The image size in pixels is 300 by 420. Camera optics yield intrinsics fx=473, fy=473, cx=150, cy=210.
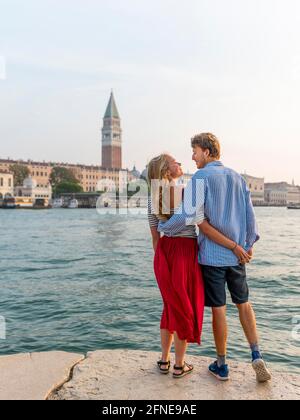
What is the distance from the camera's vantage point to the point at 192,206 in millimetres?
2969

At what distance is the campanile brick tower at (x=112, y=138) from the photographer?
135 meters

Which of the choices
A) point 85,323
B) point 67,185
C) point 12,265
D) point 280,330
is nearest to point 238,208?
point 280,330

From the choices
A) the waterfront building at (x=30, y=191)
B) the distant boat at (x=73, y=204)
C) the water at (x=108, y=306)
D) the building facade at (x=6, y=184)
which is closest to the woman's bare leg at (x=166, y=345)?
the water at (x=108, y=306)

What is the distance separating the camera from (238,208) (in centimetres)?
307

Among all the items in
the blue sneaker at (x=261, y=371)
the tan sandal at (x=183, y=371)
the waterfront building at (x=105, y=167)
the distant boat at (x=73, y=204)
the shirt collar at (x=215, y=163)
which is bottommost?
the distant boat at (x=73, y=204)

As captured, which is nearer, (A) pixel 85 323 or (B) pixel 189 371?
(B) pixel 189 371

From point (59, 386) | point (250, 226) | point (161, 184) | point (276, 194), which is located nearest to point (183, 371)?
point (59, 386)

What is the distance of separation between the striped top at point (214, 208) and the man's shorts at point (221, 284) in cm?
5

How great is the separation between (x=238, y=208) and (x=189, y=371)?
1122 millimetres

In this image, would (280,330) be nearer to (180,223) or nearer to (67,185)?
(180,223)

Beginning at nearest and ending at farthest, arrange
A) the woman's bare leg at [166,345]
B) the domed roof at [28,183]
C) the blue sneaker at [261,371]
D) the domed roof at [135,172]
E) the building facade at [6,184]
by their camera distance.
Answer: the blue sneaker at [261,371], the woman's bare leg at [166,345], the building facade at [6,184], the domed roof at [28,183], the domed roof at [135,172]

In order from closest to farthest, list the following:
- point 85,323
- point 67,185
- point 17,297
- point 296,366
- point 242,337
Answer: point 296,366, point 242,337, point 85,323, point 17,297, point 67,185

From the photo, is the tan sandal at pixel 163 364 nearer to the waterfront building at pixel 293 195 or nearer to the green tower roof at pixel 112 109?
the green tower roof at pixel 112 109

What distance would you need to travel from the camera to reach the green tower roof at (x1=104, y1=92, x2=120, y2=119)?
5659 inches
